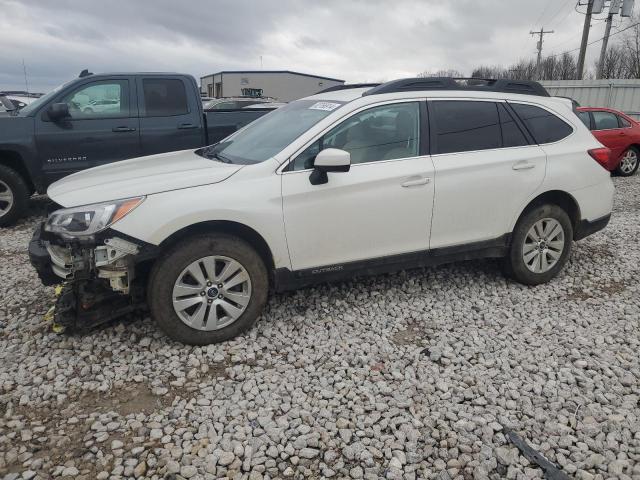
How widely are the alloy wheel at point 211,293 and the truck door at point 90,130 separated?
394 centimetres

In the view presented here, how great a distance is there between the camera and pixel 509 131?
4203mm

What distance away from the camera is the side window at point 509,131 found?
418cm

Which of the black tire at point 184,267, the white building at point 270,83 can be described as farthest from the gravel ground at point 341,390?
the white building at point 270,83

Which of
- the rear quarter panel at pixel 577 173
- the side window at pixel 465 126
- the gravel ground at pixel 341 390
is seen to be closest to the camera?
the gravel ground at pixel 341 390

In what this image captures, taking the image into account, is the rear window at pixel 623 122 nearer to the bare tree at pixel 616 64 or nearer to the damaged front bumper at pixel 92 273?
the damaged front bumper at pixel 92 273

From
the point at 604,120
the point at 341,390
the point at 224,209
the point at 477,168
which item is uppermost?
the point at 604,120

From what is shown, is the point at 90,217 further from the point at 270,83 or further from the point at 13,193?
the point at 270,83

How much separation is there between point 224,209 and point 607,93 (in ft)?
67.4

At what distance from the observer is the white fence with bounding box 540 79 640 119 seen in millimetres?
18297

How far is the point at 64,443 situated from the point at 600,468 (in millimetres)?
2726

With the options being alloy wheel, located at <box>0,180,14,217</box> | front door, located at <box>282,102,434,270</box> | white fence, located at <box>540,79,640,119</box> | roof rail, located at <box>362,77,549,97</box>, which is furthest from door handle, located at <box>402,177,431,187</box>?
white fence, located at <box>540,79,640,119</box>

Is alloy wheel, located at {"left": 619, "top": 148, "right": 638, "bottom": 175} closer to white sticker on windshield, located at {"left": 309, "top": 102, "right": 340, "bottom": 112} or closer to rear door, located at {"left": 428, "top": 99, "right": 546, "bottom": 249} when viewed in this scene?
rear door, located at {"left": 428, "top": 99, "right": 546, "bottom": 249}

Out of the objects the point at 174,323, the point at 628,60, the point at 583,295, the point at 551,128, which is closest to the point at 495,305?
the point at 583,295

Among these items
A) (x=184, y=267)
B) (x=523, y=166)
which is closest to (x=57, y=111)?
(x=184, y=267)
